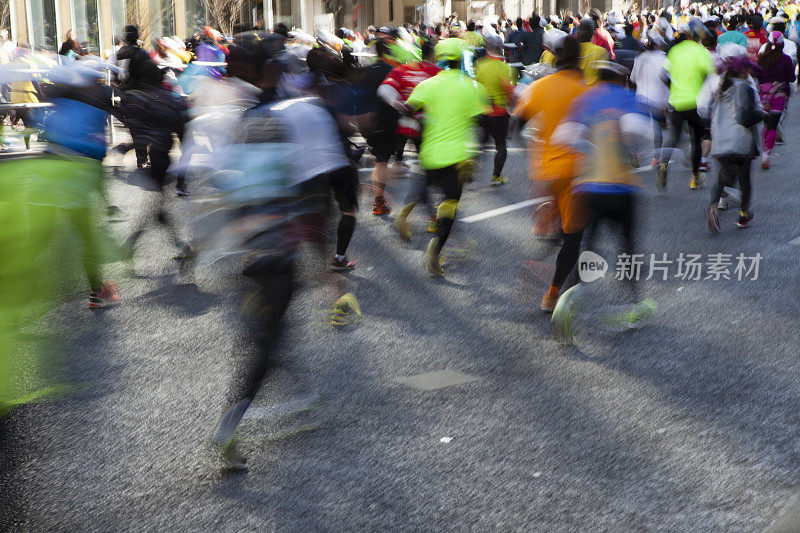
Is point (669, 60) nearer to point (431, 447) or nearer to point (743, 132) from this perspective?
point (743, 132)

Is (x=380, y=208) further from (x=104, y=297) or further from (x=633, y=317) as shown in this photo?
(x=633, y=317)

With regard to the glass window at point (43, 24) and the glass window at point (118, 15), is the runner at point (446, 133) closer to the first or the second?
the glass window at point (43, 24)

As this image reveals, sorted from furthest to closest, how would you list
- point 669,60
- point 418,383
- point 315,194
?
point 669,60
point 418,383
point 315,194

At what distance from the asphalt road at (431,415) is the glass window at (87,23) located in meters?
20.2

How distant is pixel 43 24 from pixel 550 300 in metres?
22.0

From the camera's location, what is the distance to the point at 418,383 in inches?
195

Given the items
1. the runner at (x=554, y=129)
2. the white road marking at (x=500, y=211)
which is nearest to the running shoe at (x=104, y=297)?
the runner at (x=554, y=129)

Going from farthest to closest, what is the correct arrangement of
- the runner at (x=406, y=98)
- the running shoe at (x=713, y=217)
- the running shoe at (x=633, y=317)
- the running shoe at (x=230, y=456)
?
the running shoe at (x=713, y=217)
the runner at (x=406, y=98)
the running shoe at (x=633, y=317)
the running shoe at (x=230, y=456)

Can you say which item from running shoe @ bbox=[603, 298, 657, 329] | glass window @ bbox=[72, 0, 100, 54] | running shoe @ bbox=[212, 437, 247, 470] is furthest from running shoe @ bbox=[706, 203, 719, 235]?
glass window @ bbox=[72, 0, 100, 54]

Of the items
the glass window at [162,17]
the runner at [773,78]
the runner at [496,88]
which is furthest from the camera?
the glass window at [162,17]

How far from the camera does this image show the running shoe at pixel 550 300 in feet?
19.4

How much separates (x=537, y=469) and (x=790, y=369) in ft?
6.35

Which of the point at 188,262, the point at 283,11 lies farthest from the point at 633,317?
the point at 283,11

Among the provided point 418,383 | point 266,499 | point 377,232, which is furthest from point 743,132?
point 266,499
